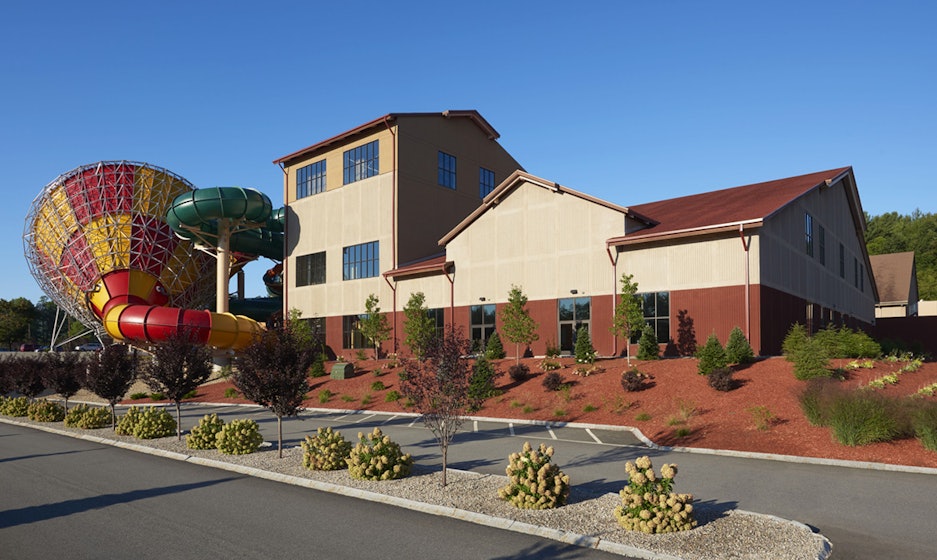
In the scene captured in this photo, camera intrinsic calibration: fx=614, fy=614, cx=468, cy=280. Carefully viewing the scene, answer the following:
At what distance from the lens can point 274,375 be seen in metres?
16.1

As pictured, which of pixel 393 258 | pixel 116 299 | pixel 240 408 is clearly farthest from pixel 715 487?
pixel 116 299

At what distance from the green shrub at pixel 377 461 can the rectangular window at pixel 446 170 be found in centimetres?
3262

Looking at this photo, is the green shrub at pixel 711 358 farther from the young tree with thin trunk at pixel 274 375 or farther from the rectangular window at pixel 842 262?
the rectangular window at pixel 842 262

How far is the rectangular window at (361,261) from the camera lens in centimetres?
4225

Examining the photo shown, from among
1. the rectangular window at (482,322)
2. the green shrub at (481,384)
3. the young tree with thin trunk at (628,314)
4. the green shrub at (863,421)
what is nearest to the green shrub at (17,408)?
the green shrub at (481,384)

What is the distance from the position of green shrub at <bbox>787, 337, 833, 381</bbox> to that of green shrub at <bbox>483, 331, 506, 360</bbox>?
14986 mm

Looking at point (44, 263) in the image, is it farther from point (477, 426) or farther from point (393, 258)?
point (477, 426)

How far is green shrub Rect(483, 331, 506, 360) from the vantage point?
106 feet

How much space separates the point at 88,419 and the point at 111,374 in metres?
2.11

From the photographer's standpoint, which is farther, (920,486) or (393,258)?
(393,258)

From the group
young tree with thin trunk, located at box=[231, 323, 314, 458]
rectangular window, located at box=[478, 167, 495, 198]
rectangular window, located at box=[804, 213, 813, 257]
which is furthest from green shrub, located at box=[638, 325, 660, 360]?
rectangular window, located at box=[478, 167, 495, 198]

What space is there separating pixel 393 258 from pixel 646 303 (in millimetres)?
17784

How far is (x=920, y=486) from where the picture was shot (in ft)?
39.3

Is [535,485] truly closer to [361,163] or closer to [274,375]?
[274,375]
